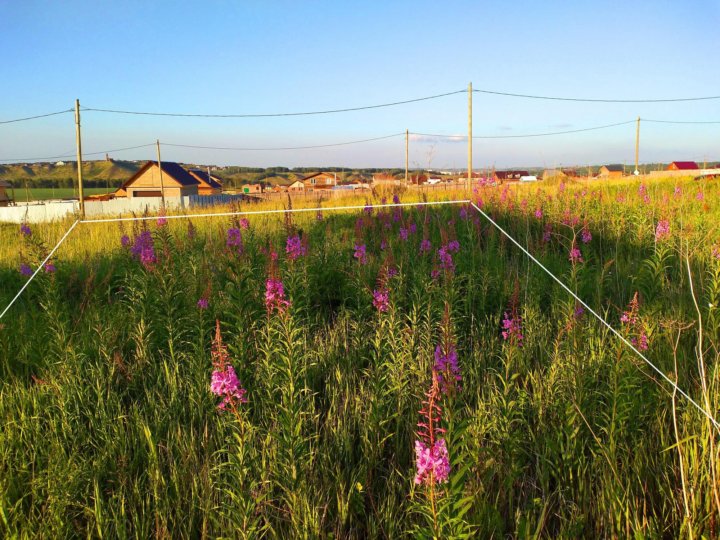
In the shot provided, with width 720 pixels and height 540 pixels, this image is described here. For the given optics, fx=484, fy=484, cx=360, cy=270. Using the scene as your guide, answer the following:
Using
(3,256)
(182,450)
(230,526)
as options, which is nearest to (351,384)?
(182,450)

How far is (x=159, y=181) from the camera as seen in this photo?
63688 mm

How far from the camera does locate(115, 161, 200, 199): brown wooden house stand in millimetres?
61250

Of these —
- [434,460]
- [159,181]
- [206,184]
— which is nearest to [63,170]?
[206,184]

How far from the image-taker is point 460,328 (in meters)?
3.69

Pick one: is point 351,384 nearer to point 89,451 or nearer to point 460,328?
point 460,328

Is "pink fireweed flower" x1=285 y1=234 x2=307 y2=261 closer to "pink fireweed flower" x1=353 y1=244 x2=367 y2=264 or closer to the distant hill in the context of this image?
"pink fireweed flower" x1=353 y1=244 x2=367 y2=264

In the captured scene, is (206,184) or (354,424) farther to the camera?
(206,184)

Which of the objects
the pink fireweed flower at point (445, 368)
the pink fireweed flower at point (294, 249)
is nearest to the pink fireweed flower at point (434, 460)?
the pink fireweed flower at point (445, 368)

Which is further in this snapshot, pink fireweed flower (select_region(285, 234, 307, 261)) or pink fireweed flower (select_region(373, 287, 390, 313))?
pink fireweed flower (select_region(285, 234, 307, 261))

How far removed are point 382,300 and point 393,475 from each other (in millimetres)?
1127

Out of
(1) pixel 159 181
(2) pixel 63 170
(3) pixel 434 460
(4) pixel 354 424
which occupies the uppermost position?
(2) pixel 63 170

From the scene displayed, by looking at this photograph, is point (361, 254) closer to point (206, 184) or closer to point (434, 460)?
A: point (434, 460)

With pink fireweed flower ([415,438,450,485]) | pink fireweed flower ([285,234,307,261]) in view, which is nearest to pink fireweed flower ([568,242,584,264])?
pink fireweed flower ([285,234,307,261])

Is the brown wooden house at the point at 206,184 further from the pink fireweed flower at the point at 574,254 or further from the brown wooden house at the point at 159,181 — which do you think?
the pink fireweed flower at the point at 574,254
